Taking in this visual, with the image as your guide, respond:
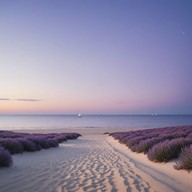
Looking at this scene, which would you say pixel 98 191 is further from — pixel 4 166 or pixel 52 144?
pixel 52 144

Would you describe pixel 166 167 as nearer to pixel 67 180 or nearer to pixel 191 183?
pixel 191 183

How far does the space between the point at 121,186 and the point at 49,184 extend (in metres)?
1.70

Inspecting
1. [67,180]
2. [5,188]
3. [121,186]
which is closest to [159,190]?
[121,186]

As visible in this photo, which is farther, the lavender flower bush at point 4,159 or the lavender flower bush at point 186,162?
the lavender flower bush at point 4,159

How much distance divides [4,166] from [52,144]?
11785 millimetres

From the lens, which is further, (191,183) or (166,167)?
(166,167)

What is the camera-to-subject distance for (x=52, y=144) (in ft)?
67.1

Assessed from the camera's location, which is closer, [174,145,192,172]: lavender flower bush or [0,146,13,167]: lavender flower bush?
[174,145,192,172]: lavender flower bush

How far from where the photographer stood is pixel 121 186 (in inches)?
262

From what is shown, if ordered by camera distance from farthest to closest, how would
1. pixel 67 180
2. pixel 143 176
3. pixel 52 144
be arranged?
1. pixel 52 144
2. pixel 143 176
3. pixel 67 180

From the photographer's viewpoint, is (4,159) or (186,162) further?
(4,159)

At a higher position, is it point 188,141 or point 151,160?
point 188,141

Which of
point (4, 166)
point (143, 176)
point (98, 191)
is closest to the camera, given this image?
point (98, 191)

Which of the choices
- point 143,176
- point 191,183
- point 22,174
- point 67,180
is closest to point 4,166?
point 22,174
